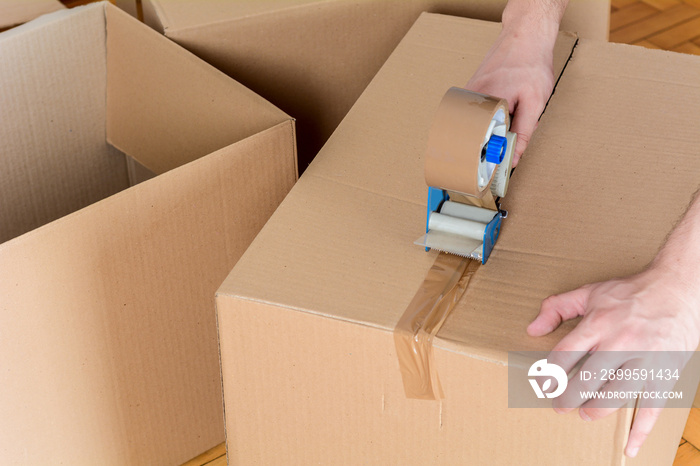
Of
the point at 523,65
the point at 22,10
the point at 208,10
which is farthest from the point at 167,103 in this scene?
the point at 523,65

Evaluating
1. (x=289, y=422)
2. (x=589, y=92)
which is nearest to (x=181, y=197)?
(x=289, y=422)

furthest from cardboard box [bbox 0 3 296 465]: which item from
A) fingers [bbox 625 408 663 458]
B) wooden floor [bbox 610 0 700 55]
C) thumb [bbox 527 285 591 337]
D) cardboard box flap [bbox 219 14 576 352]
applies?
wooden floor [bbox 610 0 700 55]

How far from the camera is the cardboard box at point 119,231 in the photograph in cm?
83

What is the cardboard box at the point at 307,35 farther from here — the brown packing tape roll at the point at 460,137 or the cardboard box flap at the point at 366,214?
the brown packing tape roll at the point at 460,137

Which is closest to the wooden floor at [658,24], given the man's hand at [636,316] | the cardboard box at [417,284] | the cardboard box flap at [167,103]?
the cardboard box at [417,284]

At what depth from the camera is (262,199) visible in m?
0.95

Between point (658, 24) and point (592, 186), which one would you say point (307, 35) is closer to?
point (592, 186)

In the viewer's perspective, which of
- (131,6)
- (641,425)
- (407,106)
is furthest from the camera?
(131,6)

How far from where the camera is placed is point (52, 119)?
1151 millimetres

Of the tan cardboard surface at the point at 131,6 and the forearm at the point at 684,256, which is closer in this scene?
the forearm at the point at 684,256

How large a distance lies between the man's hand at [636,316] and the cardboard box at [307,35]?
0.59 meters

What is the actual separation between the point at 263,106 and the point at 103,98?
14.7 inches

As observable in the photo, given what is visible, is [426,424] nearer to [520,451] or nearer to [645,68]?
[520,451]

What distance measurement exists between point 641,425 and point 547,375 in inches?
3.4
